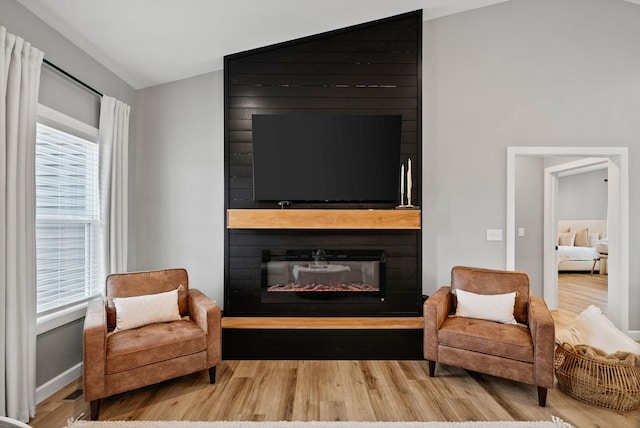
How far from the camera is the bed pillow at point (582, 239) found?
28.5ft

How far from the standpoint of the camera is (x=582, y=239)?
8.72 m

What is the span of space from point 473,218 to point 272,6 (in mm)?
2648

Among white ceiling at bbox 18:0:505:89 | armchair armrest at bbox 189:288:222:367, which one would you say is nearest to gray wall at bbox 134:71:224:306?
white ceiling at bbox 18:0:505:89

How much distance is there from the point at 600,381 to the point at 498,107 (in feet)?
8.27

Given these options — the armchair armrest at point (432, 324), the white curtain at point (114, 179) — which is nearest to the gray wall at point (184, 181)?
the white curtain at point (114, 179)

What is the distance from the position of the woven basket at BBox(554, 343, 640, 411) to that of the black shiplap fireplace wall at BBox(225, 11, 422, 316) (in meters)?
1.36

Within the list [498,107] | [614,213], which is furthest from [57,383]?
[614,213]

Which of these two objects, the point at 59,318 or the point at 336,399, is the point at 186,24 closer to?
the point at 59,318

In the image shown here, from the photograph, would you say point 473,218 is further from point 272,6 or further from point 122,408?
point 122,408

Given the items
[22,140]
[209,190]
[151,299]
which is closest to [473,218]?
[209,190]

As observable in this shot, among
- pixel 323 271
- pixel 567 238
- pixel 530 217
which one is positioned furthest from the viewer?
pixel 567 238

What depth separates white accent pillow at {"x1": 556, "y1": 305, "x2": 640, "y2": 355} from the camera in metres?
2.76

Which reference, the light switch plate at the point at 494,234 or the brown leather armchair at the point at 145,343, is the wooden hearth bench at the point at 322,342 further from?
the light switch plate at the point at 494,234

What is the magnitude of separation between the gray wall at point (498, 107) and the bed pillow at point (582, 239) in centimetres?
552
